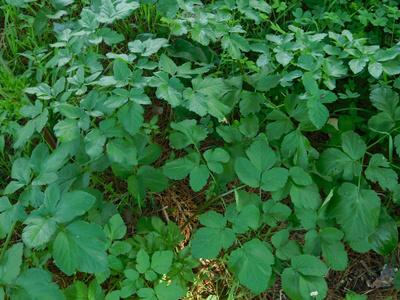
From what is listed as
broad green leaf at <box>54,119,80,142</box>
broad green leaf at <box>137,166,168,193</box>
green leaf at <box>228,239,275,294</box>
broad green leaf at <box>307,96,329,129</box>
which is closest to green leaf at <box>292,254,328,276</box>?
green leaf at <box>228,239,275,294</box>

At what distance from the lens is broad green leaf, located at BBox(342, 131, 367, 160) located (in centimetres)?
149

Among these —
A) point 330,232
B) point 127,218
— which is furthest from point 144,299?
point 330,232

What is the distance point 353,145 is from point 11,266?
136cm

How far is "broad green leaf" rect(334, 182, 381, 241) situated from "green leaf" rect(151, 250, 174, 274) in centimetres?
68

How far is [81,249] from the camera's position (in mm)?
1174

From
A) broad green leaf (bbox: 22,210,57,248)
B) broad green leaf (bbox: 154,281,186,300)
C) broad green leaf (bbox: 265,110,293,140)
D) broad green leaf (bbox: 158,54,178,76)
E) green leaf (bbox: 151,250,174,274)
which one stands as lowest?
broad green leaf (bbox: 154,281,186,300)

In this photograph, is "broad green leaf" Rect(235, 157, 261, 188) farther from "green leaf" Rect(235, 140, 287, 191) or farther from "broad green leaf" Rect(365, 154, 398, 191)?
"broad green leaf" Rect(365, 154, 398, 191)

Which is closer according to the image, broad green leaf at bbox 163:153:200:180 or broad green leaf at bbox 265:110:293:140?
broad green leaf at bbox 163:153:200:180

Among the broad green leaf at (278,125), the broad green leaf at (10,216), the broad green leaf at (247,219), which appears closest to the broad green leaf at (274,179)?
the broad green leaf at (247,219)

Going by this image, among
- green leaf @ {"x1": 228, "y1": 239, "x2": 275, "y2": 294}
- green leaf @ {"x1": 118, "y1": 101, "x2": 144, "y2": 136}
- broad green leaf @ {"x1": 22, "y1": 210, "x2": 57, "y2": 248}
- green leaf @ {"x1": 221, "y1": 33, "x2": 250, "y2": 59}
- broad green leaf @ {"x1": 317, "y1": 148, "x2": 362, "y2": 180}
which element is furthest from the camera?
green leaf @ {"x1": 221, "y1": 33, "x2": 250, "y2": 59}

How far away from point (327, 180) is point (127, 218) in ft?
3.18

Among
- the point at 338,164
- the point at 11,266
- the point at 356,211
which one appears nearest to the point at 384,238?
the point at 356,211

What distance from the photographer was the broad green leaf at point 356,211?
1.41m

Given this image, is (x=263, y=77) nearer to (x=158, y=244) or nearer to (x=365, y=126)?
(x=365, y=126)
